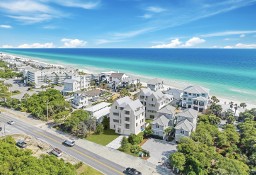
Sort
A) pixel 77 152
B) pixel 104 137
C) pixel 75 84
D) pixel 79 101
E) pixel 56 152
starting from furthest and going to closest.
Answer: pixel 75 84 < pixel 79 101 < pixel 104 137 < pixel 77 152 < pixel 56 152

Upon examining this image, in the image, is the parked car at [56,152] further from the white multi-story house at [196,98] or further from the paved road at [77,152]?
the white multi-story house at [196,98]

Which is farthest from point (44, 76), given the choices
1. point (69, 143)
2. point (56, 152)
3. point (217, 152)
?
point (217, 152)

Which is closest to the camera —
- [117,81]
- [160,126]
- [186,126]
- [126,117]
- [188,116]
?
[186,126]

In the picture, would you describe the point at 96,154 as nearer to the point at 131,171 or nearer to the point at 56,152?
the point at 56,152

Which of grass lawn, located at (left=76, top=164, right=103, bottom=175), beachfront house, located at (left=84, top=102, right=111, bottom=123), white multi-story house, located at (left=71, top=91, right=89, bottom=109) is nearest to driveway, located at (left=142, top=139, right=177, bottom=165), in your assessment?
grass lawn, located at (left=76, top=164, right=103, bottom=175)

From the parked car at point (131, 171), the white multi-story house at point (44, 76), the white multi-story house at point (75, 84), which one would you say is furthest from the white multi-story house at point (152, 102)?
the white multi-story house at point (44, 76)

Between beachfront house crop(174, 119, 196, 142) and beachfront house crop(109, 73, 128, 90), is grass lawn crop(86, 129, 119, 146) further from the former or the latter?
beachfront house crop(109, 73, 128, 90)
